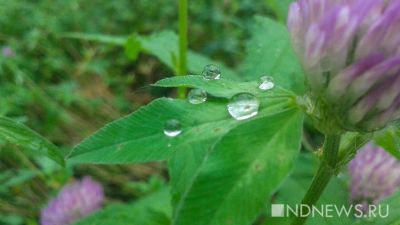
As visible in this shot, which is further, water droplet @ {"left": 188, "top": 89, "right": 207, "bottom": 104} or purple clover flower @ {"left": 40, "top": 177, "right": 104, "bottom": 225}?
purple clover flower @ {"left": 40, "top": 177, "right": 104, "bottom": 225}

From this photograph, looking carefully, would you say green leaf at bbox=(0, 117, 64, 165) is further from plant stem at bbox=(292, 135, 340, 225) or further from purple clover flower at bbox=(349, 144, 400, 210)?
purple clover flower at bbox=(349, 144, 400, 210)

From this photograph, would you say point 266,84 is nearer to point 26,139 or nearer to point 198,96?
point 198,96

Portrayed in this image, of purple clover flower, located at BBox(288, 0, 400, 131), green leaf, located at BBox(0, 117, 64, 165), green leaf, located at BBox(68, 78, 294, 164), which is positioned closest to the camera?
purple clover flower, located at BBox(288, 0, 400, 131)

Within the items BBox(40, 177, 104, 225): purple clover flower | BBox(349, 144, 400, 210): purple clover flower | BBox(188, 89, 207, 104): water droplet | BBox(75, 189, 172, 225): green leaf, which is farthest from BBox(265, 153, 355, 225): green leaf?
BBox(40, 177, 104, 225): purple clover flower

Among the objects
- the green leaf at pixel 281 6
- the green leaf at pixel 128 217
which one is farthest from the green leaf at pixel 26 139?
the green leaf at pixel 281 6

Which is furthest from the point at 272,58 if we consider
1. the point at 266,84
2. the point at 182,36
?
the point at 266,84

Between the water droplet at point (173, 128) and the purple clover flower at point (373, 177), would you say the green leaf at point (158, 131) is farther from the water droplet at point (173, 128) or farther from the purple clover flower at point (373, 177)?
the purple clover flower at point (373, 177)
